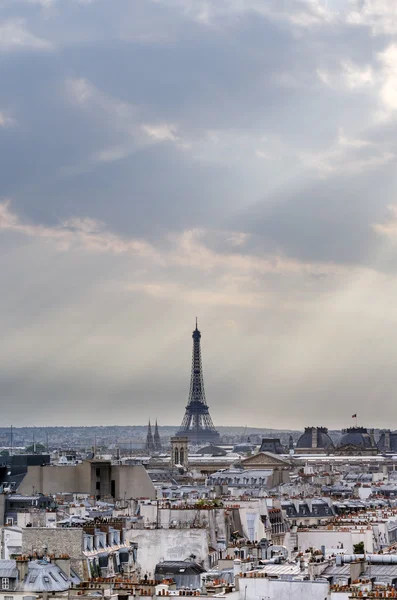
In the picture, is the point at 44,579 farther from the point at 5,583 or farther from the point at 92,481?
the point at 92,481

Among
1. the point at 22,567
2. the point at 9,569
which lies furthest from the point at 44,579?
the point at 9,569

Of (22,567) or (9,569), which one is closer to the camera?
(22,567)

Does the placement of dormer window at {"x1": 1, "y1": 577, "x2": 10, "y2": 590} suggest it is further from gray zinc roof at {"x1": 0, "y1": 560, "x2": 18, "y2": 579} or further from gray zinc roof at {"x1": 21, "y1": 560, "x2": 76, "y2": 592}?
gray zinc roof at {"x1": 21, "y1": 560, "x2": 76, "y2": 592}

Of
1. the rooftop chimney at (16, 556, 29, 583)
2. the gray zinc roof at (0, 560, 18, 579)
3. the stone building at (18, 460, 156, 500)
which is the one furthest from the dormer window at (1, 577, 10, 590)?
the stone building at (18, 460, 156, 500)

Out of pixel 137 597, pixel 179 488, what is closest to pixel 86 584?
pixel 137 597

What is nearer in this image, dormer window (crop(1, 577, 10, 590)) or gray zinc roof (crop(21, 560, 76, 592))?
gray zinc roof (crop(21, 560, 76, 592))

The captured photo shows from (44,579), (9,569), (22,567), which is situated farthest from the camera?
(9,569)

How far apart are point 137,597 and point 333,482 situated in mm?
82772

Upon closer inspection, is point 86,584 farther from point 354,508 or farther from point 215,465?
point 215,465

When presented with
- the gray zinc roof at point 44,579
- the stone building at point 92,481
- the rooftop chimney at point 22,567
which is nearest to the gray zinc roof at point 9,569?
the rooftop chimney at point 22,567

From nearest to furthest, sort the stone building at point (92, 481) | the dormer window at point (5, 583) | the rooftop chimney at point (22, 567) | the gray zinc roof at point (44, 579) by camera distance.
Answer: the gray zinc roof at point (44, 579)
the dormer window at point (5, 583)
the rooftop chimney at point (22, 567)
the stone building at point (92, 481)

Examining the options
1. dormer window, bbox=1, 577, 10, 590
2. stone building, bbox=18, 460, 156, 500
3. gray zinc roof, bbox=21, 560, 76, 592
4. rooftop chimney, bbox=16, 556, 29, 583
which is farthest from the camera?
stone building, bbox=18, 460, 156, 500

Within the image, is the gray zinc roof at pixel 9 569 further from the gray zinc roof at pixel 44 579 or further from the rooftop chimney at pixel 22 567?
the gray zinc roof at pixel 44 579

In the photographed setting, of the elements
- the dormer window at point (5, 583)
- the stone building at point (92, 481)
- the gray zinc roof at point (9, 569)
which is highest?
the stone building at point (92, 481)
